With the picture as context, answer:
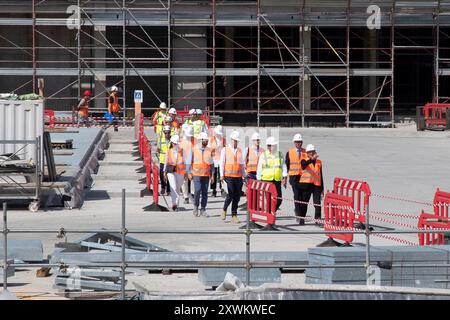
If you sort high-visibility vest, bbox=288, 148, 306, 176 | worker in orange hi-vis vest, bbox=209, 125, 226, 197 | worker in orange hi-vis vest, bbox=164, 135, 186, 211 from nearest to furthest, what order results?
high-visibility vest, bbox=288, 148, 306, 176 < worker in orange hi-vis vest, bbox=164, 135, 186, 211 < worker in orange hi-vis vest, bbox=209, 125, 226, 197

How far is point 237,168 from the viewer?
24.0 metres

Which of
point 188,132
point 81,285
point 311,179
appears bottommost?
point 81,285

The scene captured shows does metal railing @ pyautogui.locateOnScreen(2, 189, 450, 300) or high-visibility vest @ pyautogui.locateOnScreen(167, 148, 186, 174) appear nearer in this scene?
metal railing @ pyautogui.locateOnScreen(2, 189, 450, 300)

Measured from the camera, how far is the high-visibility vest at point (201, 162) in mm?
24922

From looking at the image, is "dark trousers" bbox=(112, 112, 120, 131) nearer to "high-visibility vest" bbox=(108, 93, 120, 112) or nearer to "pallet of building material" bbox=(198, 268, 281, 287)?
"high-visibility vest" bbox=(108, 93, 120, 112)

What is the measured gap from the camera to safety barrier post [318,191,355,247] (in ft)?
67.7

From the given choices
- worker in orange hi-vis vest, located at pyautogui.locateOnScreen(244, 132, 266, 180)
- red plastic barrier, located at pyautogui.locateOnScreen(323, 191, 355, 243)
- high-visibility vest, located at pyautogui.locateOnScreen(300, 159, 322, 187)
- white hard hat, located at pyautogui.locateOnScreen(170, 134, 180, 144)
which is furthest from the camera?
white hard hat, located at pyautogui.locateOnScreen(170, 134, 180, 144)

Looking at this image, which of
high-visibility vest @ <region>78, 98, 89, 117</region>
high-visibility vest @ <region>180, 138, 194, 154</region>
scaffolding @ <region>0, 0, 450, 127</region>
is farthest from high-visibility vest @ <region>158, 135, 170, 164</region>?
scaffolding @ <region>0, 0, 450, 127</region>

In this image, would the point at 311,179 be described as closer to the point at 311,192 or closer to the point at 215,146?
the point at 311,192

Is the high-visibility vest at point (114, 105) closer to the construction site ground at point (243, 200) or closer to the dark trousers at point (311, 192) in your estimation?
the construction site ground at point (243, 200)

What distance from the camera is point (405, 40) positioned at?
53.2 meters

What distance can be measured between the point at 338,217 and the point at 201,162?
4.29m

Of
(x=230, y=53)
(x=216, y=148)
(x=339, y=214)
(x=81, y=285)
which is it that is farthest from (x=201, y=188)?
(x=230, y=53)

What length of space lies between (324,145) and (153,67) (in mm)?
11293
